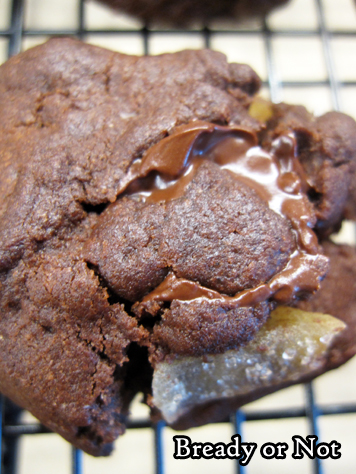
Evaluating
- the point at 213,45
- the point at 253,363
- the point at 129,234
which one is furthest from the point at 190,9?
the point at 253,363

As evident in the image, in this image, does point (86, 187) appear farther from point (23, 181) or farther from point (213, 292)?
point (213, 292)

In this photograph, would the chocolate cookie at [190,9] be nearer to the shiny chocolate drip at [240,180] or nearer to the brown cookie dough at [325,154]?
the brown cookie dough at [325,154]

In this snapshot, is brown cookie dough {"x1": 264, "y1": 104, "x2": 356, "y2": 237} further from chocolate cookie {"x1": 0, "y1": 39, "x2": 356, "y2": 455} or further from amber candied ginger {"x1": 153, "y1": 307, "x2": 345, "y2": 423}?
amber candied ginger {"x1": 153, "y1": 307, "x2": 345, "y2": 423}

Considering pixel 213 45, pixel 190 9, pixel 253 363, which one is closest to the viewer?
pixel 253 363

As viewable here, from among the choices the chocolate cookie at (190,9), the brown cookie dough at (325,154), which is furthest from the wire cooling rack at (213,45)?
the brown cookie dough at (325,154)

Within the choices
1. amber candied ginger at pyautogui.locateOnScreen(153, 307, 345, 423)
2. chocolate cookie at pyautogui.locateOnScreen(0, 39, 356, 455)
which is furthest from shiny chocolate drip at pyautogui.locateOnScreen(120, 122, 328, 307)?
amber candied ginger at pyautogui.locateOnScreen(153, 307, 345, 423)

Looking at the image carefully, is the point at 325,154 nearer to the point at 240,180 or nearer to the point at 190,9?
the point at 240,180

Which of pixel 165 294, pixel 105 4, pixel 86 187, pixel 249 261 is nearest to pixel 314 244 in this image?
pixel 249 261
